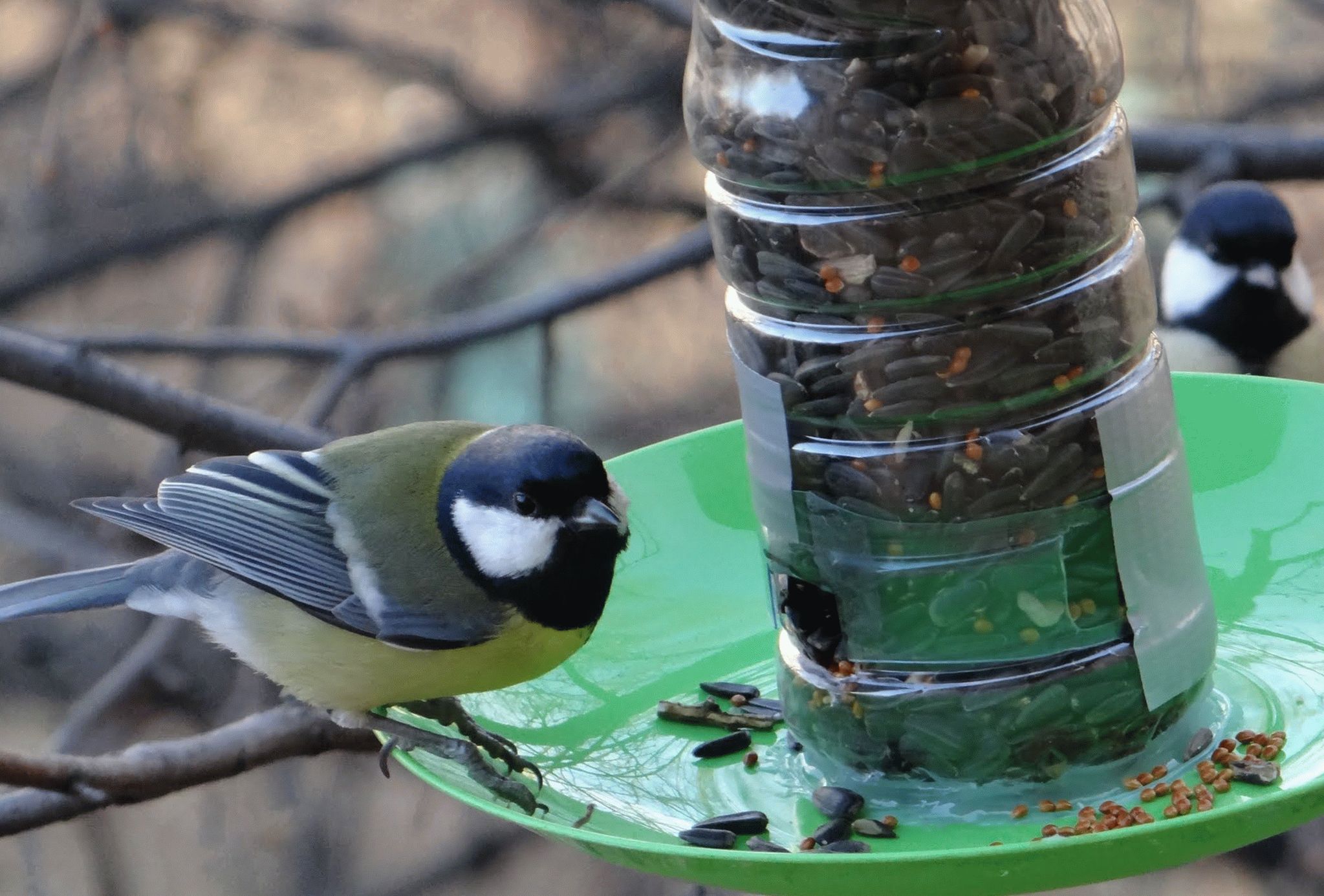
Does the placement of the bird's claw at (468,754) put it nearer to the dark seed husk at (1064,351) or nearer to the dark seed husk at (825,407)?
the dark seed husk at (825,407)

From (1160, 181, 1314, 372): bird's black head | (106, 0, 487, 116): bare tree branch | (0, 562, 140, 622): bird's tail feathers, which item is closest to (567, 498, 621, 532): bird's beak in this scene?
(0, 562, 140, 622): bird's tail feathers

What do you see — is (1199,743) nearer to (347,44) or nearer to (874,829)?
(874,829)

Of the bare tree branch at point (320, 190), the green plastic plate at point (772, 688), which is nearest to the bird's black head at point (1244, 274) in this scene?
the bare tree branch at point (320, 190)

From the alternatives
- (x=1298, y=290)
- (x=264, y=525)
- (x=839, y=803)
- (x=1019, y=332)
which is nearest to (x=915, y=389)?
(x=1019, y=332)

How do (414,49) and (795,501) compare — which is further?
(414,49)

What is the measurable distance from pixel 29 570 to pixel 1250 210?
3209 mm

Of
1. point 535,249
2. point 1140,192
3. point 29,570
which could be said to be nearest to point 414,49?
point 535,249

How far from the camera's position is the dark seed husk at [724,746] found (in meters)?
2.05

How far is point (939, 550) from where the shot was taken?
74.5 inches

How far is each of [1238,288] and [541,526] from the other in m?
2.87

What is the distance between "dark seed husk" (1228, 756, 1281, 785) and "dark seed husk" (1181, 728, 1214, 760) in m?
0.11

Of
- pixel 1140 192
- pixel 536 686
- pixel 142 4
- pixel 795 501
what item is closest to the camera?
pixel 795 501

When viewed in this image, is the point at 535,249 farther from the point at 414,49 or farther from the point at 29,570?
the point at 29,570

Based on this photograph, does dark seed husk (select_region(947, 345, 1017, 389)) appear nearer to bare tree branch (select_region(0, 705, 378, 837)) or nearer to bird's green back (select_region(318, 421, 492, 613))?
bird's green back (select_region(318, 421, 492, 613))
